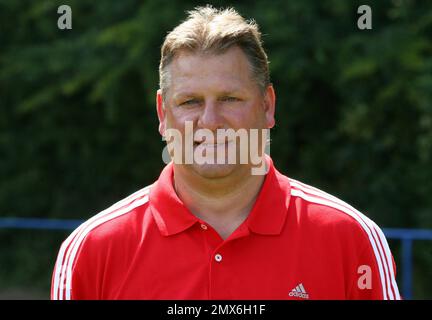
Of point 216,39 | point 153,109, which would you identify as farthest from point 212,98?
point 153,109

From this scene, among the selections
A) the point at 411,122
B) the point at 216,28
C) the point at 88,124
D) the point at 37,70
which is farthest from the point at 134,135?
the point at 216,28

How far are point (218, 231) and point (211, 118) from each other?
38 centimetres

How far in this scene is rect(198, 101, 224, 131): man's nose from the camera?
2.46 meters

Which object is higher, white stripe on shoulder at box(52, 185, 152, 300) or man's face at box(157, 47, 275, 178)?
man's face at box(157, 47, 275, 178)

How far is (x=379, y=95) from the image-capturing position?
23.9 ft

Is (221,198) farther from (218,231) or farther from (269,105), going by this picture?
(269,105)

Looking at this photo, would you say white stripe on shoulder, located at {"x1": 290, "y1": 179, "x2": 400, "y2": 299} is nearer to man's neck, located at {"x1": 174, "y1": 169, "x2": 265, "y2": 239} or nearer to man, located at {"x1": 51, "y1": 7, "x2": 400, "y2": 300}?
man, located at {"x1": 51, "y1": 7, "x2": 400, "y2": 300}

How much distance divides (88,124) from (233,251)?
618cm

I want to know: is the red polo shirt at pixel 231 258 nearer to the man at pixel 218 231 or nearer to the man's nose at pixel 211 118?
the man at pixel 218 231

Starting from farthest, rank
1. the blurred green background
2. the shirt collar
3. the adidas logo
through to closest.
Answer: the blurred green background → the shirt collar → the adidas logo

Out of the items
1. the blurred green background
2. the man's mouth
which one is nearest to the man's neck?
the man's mouth

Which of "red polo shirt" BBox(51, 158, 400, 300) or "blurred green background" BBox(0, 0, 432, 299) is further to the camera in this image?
"blurred green background" BBox(0, 0, 432, 299)
